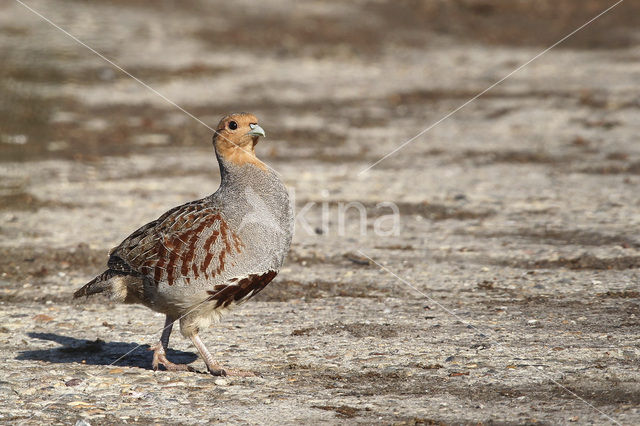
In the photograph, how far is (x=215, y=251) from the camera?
6312mm

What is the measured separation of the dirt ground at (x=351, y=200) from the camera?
20.6 feet

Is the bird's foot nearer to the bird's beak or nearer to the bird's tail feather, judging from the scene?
the bird's tail feather

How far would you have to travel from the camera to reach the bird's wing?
6.30 meters

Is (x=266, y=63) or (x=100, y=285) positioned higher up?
(x=266, y=63)

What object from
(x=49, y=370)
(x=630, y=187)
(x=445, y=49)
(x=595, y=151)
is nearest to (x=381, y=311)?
(x=49, y=370)

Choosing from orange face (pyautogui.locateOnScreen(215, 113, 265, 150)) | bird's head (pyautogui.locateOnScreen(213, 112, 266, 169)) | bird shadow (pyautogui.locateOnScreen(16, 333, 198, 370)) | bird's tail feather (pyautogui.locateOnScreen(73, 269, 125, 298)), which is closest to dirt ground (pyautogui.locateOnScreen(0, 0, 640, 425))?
bird shadow (pyautogui.locateOnScreen(16, 333, 198, 370))

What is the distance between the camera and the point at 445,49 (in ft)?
72.3

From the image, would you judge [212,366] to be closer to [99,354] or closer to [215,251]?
[215,251]

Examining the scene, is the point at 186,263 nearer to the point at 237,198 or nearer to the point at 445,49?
the point at 237,198

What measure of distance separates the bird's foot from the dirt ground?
9 centimetres

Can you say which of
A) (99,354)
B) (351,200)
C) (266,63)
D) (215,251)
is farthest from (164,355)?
(266,63)

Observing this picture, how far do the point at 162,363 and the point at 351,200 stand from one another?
19.1ft

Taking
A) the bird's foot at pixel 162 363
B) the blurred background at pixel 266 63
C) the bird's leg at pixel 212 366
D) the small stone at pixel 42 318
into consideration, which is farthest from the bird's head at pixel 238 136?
the blurred background at pixel 266 63

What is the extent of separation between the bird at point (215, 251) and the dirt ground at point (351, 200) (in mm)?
571
